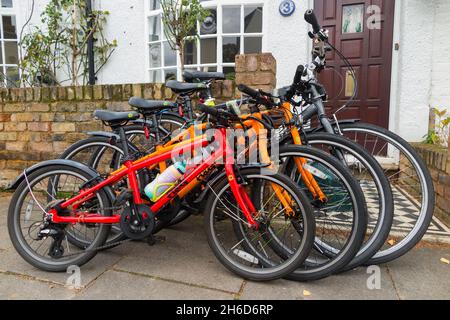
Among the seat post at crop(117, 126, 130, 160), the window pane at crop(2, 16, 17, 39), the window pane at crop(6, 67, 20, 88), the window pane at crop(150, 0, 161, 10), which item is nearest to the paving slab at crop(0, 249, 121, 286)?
the seat post at crop(117, 126, 130, 160)

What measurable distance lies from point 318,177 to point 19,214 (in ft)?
7.05

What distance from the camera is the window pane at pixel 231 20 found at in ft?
16.6

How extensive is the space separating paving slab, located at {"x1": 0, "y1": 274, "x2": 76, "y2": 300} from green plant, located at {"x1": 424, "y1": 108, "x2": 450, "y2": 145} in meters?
4.08

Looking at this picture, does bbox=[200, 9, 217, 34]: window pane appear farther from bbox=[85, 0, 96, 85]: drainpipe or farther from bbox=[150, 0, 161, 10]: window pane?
bbox=[85, 0, 96, 85]: drainpipe

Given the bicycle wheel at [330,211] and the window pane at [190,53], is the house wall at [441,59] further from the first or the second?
the window pane at [190,53]

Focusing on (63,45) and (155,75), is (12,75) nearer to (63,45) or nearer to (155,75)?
(63,45)

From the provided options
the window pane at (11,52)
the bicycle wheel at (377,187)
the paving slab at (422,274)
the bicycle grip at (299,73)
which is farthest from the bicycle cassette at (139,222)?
the window pane at (11,52)

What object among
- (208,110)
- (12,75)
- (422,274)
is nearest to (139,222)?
(208,110)

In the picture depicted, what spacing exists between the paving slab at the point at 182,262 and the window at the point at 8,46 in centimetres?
516

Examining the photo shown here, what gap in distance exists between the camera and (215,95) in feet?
10.3

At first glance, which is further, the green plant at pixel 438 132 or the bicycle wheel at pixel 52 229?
the green plant at pixel 438 132

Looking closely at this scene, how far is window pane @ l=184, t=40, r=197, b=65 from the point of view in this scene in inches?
206

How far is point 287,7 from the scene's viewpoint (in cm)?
475
